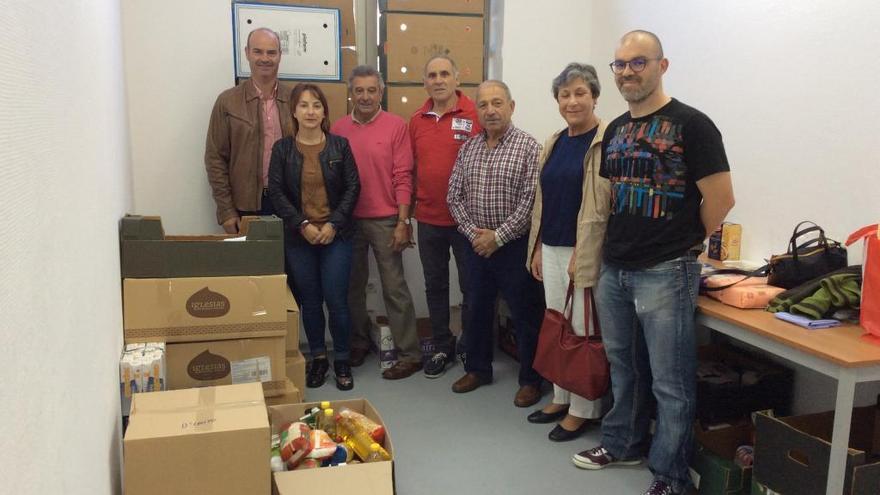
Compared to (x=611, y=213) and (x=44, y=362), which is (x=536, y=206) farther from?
(x=44, y=362)

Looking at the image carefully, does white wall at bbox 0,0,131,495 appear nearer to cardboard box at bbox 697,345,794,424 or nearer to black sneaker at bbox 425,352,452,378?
black sneaker at bbox 425,352,452,378

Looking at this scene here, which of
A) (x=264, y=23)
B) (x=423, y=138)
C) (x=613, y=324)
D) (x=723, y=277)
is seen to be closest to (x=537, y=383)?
(x=613, y=324)

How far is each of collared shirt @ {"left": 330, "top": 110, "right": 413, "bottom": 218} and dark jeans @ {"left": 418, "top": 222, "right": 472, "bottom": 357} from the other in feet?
0.74

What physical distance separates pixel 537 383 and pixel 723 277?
1122 mm

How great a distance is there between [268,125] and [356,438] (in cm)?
190

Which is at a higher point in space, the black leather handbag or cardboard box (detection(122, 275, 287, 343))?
the black leather handbag

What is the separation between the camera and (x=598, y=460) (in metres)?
2.60

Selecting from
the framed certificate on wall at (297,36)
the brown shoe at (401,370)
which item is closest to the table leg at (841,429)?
the brown shoe at (401,370)

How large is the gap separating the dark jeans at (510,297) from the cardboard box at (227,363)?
1.09m

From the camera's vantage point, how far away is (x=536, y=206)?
2898 millimetres

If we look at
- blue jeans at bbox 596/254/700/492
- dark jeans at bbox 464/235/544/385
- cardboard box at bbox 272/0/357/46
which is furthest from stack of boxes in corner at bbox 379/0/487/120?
blue jeans at bbox 596/254/700/492

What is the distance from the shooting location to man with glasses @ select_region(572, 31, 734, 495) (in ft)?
6.84

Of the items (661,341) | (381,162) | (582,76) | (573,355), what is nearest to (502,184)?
(582,76)

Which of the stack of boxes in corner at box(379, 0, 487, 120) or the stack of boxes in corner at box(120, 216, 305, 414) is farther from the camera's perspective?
the stack of boxes in corner at box(379, 0, 487, 120)
